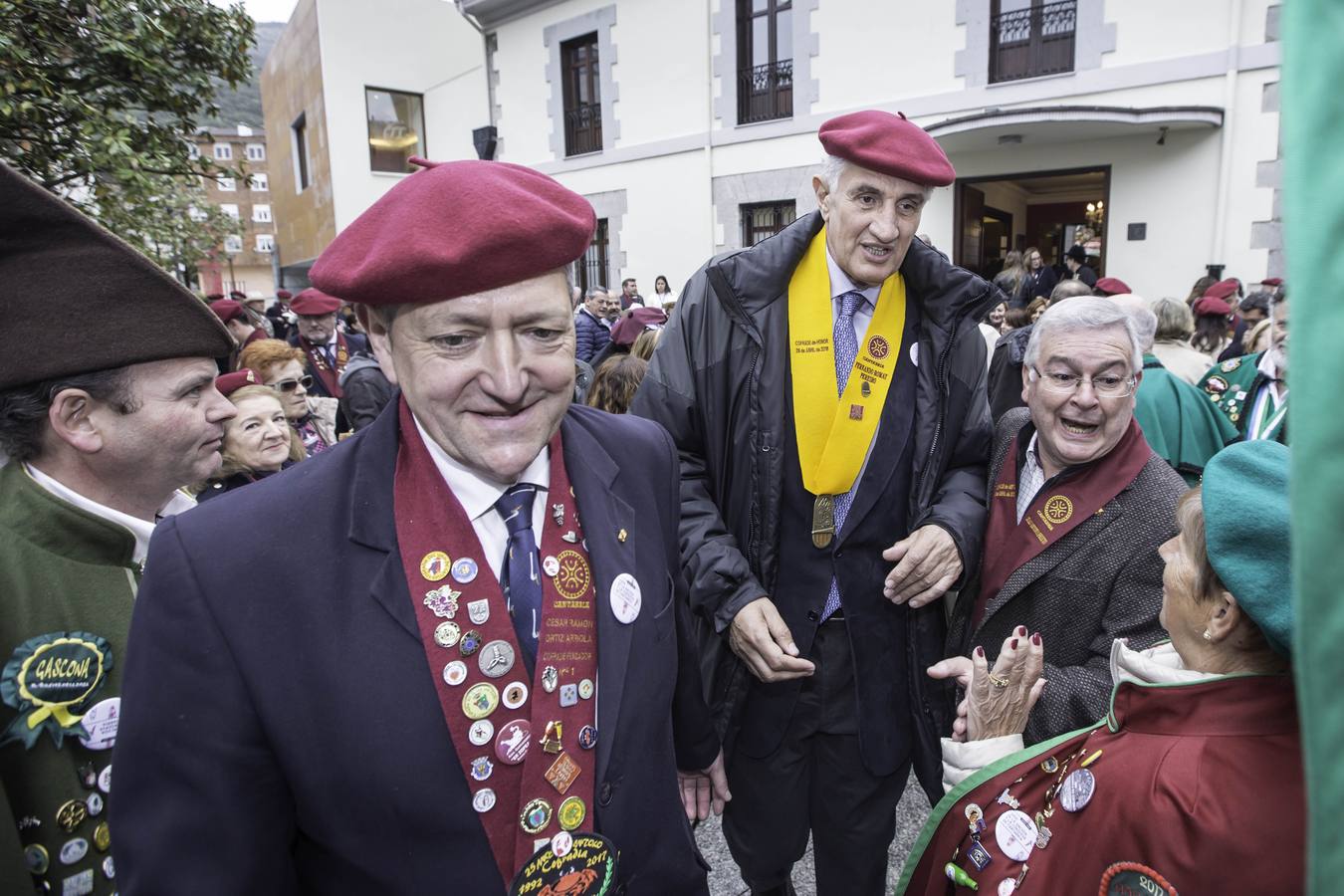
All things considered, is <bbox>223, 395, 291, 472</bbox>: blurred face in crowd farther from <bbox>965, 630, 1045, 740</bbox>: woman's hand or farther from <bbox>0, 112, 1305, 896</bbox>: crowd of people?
<bbox>965, 630, 1045, 740</bbox>: woman's hand

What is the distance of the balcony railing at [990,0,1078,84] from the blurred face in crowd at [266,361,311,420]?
30.3 feet

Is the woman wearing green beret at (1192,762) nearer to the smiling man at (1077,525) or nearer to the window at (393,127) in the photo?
the smiling man at (1077,525)

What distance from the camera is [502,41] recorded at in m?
15.1

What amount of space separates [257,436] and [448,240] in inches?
94.7

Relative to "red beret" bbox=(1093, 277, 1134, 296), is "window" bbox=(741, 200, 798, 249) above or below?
above

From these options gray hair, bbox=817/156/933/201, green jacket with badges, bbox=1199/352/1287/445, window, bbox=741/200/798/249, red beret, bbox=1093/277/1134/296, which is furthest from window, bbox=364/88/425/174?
gray hair, bbox=817/156/933/201

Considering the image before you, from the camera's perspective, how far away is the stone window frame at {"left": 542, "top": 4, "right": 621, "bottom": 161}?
1348 cm

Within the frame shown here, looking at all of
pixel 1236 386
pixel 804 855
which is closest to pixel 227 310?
pixel 804 855

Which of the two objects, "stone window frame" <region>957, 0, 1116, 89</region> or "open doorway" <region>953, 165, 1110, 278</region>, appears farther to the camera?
"open doorway" <region>953, 165, 1110, 278</region>

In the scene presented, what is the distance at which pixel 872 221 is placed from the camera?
2.17 m

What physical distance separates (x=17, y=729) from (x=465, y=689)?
0.82m

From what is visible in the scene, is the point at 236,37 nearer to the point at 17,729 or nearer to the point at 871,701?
the point at 17,729

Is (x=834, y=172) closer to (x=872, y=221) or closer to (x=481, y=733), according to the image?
(x=872, y=221)

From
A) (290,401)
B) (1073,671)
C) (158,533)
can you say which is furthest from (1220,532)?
(290,401)
